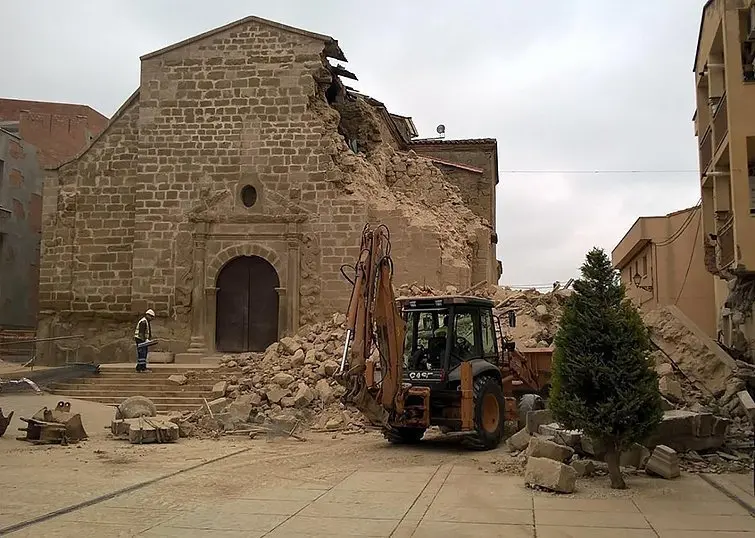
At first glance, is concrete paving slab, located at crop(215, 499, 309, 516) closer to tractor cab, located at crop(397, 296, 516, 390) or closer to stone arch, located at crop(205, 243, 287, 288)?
tractor cab, located at crop(397, 296, 516, 390)

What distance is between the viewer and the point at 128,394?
15.6 m

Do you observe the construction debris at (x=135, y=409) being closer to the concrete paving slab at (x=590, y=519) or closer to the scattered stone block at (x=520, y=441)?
the scattered stone block at (x=520, y=441)

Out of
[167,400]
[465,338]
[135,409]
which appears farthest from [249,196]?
[465,338]

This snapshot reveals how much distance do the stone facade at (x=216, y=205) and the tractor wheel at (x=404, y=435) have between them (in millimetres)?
7936

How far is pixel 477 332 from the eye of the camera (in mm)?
10969

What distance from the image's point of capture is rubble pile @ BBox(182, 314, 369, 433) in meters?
12.8

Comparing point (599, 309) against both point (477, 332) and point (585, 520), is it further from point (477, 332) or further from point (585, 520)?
point (477, 332)

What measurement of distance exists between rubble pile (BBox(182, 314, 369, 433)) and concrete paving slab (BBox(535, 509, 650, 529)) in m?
6.41

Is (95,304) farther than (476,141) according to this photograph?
No

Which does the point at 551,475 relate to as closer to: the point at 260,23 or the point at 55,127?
the point at 260,23

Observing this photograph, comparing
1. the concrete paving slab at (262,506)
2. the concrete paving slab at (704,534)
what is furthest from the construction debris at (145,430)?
the concrete paving slab at (704,534)

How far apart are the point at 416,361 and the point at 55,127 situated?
26.5 meters

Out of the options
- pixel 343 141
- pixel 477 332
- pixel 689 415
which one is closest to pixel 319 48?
pixel 343 141

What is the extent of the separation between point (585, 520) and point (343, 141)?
15054mm
